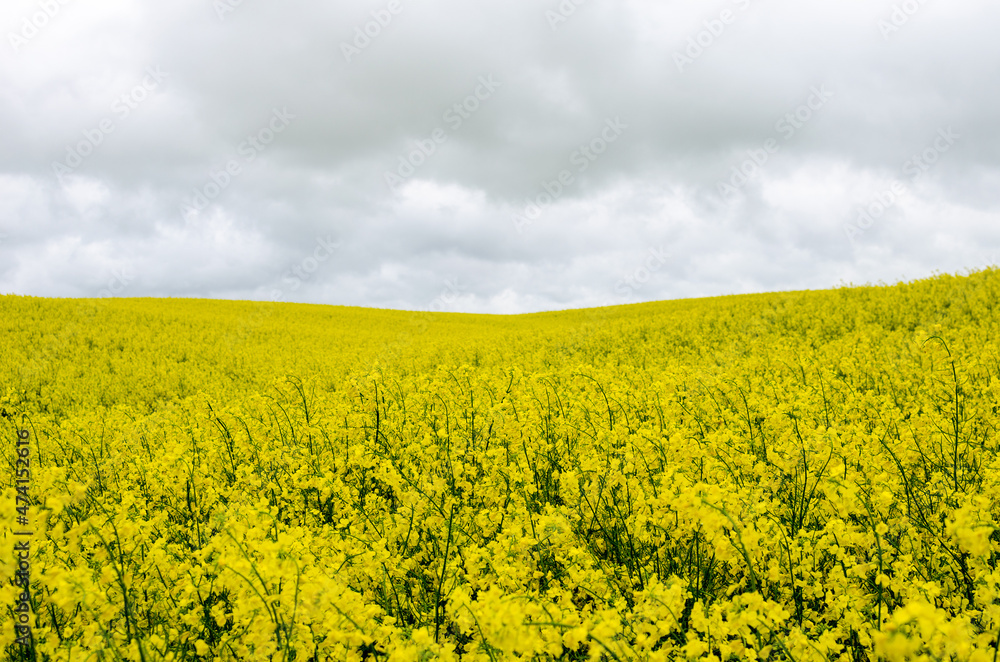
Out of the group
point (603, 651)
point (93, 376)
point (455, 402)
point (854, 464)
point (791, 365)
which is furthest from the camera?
point (93, 376)

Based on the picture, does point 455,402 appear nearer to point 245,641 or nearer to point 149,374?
point 245,641

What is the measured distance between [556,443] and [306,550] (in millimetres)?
2633

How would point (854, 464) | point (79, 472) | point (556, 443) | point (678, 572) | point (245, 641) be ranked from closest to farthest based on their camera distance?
point (245, 641)
point (678, 572)
point (854, 464)
point (556, 443)
point (79, 472)

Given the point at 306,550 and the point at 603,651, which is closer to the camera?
the point at 603,651

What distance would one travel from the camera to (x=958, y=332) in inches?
380

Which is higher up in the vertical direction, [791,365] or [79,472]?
[791,365]

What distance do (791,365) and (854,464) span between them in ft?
16.9

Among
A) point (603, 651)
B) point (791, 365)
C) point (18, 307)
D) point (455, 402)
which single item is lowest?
point (603, 651)

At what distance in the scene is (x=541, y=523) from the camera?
9.45ft

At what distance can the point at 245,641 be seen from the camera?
86.3 inches

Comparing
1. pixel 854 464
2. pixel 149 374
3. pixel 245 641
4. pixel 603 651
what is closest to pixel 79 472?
pixel 245 641

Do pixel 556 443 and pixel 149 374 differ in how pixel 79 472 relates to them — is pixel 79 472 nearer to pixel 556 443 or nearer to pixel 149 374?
pixel 556 443

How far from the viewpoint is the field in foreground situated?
7.26ft

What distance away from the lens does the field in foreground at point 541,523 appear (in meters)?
2.21
